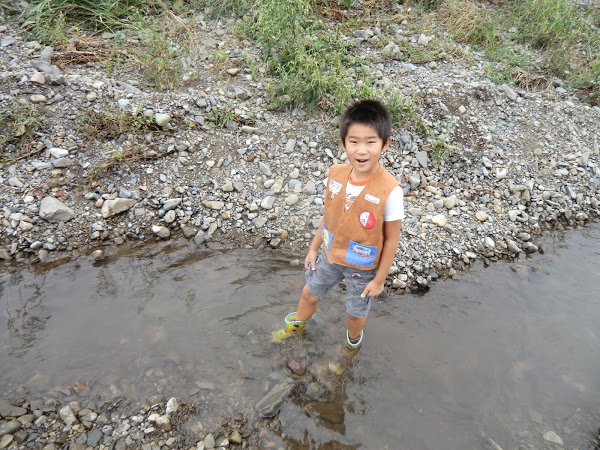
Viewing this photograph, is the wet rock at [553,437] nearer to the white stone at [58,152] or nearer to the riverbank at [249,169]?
the riverbank at [249,169]

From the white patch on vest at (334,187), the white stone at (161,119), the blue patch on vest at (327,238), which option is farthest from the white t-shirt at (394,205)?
the white stone at (161,119)

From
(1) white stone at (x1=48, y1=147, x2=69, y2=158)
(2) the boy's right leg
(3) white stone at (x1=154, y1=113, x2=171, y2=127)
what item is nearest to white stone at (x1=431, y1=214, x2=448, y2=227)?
(2) the boy's right leg

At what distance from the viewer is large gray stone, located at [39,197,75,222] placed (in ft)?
13.6

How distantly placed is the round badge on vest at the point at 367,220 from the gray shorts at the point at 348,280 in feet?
1.27

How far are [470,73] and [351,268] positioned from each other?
433cm

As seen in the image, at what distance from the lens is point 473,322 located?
12.6 feet

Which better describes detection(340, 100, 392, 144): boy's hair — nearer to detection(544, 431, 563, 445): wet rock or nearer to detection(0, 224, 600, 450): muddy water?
detection(0, 224, 600, 450): muddy water

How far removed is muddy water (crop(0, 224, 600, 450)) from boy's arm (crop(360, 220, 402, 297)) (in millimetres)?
1026

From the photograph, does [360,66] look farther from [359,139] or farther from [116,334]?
[116,334]

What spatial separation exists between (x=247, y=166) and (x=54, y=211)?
1951 millimetres

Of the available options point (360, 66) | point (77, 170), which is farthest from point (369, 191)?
point (360, 66)

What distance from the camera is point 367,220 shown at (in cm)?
258

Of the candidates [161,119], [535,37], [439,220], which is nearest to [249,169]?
A: [161,119]

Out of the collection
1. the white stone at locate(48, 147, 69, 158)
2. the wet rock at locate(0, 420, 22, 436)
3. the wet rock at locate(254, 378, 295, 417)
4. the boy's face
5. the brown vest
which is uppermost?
the boy's face
